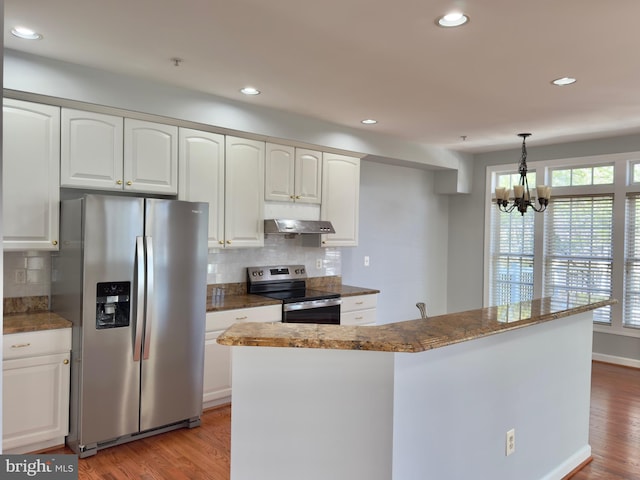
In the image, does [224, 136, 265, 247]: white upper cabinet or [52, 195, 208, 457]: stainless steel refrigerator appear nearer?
[52, 195, 208, 457]: stainless steel refrigerator

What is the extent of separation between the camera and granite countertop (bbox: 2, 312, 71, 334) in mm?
2797

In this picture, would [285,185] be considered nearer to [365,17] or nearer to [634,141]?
[365,17]

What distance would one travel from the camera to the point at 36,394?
288cm

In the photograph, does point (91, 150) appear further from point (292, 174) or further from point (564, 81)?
point (564, 81)

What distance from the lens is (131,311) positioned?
309cm

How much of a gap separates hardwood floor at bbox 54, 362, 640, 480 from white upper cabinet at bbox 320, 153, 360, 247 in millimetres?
2011

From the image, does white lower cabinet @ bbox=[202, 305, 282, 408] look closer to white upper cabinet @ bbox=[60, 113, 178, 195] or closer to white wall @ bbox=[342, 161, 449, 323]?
white upper cabinet @ bbox=[60, 113, 178, 195]

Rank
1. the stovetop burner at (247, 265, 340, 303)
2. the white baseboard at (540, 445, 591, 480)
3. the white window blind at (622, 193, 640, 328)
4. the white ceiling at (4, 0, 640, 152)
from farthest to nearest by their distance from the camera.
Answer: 1. the white window blind at (622, 193, 640, 328)
2. the stovetop burner at (247, 265, 340, 303)
3. the white baseboard at (540, 445, 591, 480)
4. the white ceiling at (4, 0, 640, 152)

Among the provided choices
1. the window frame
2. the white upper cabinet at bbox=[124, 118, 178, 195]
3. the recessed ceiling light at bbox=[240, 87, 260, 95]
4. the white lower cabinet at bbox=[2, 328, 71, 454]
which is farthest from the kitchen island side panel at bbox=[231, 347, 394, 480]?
the window frame

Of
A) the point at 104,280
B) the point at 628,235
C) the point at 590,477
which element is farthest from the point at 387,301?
the point at 104,280

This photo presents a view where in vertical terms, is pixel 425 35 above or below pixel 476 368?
above

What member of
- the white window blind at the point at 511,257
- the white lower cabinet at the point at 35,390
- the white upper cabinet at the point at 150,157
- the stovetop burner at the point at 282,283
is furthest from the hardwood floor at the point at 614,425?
the white upper cabinet at the point at 150,157

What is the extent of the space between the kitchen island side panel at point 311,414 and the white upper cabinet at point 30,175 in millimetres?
1984

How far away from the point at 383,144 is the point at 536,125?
1.51m
